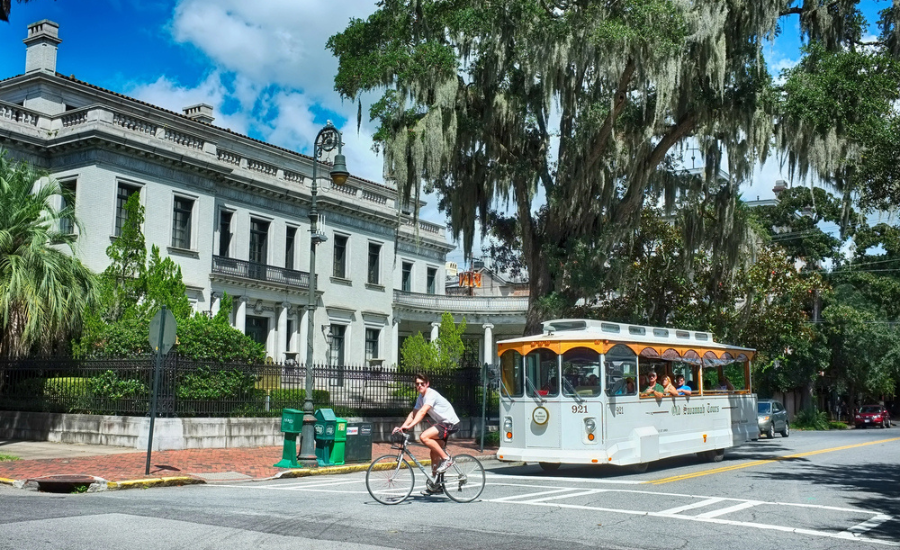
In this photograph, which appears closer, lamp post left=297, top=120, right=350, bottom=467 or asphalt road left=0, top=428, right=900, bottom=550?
asphalt road left=0, top=428, right=900, bottom=550

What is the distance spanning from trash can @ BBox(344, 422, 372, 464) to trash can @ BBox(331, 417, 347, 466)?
23cm

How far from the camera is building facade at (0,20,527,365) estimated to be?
3344 centimetres

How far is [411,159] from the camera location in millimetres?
21719

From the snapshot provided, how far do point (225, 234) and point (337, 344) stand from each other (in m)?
8.94

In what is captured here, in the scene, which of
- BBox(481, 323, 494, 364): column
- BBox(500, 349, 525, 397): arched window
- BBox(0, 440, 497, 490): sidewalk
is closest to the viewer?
BBox(0, 440, 497, 490): sidewalk

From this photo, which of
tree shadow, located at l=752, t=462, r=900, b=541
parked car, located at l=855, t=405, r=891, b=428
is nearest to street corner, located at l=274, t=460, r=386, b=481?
tree shadow, located at l=752, t=462, r=900, b=541

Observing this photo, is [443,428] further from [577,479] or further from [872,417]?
[872,417]

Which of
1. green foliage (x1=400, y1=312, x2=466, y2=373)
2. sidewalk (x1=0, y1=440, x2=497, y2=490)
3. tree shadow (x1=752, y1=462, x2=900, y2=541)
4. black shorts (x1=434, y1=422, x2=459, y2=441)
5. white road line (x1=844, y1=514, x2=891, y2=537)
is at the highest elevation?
green foliage (x1=400, y1=312, x2=466, y2=373)

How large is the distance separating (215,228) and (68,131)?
25.7ft

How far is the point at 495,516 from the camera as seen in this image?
10.7 meters

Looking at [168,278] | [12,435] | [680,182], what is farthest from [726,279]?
[12,435]

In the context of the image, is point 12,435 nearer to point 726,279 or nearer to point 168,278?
point 168,278

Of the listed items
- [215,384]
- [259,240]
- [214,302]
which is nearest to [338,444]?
[215,384]

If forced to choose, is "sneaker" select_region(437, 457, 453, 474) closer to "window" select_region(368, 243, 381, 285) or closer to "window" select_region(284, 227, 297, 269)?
"window" select_region(284, 227, 297, 269)
